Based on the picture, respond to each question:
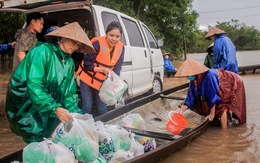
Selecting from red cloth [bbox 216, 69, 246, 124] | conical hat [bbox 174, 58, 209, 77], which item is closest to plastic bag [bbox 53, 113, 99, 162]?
Answer: conical hat [bbox 174, 58, 209, 77]

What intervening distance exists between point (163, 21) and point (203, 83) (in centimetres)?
1910

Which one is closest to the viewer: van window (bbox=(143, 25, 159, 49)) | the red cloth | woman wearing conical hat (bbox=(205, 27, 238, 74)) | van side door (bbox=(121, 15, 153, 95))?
the red cloth

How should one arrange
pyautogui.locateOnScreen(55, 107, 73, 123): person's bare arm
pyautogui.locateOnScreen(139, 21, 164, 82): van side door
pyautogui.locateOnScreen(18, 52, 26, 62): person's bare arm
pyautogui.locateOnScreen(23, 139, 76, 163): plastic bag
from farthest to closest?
pyautogui.locateOnScreen(139, 21, 164, 82): van side door → pyautogui.locateOnScreen(18, 52, 26, 62): person's bare arm → pyautogui.locateOnScreen(55, 107, 73, 123): person's bare arm → pyautogui.locateOnScreen(23, 139, 76, 163): plastic bag

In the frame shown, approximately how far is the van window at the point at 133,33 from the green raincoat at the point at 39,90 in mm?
3082

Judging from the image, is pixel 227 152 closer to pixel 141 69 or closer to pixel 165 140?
pixel 165 140

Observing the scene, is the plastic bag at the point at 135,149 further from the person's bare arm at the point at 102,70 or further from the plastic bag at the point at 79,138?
the person's bare arm at the point at 102,70

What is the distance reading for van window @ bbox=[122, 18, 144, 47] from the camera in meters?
5.60

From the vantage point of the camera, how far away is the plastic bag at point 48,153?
2.10 metres

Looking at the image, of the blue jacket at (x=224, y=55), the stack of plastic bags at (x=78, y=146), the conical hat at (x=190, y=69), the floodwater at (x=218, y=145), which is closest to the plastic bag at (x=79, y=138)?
the stack of plastic bags at (x=78, y=146)

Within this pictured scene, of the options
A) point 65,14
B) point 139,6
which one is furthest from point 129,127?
point 139,6

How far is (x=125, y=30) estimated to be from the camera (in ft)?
17.7

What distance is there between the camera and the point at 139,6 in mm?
20672

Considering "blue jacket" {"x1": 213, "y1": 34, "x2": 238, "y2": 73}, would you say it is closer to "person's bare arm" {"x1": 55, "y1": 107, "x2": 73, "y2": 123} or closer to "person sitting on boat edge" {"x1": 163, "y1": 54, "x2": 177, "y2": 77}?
A: "person's bare arm" {"x1": 55, "y1": 107, "x2": 73, "y2": 123}

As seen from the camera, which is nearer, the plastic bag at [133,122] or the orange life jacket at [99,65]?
the plastic bag at [133,122]
